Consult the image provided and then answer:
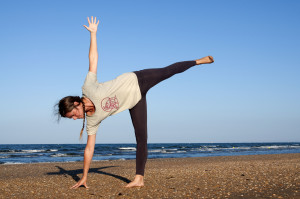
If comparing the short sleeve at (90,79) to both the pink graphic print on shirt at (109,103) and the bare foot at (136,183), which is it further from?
the bare foot at (136,183)

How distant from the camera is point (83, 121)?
4.81m

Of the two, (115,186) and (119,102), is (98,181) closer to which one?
(115,186)

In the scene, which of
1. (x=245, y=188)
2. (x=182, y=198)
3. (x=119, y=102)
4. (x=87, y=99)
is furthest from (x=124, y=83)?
(x=245, y=188)

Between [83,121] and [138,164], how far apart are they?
1323 mm

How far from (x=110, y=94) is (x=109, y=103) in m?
0.14

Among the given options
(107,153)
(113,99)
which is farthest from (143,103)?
(107,153)

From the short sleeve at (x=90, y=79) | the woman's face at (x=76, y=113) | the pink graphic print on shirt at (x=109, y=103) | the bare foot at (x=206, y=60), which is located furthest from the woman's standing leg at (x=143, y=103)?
the woman's face at (x=76, y=113)

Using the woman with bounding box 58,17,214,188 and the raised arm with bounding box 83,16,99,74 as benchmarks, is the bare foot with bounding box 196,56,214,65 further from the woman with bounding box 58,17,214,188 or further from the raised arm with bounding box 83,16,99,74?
the raised arm with bounding box 83,16,99,74

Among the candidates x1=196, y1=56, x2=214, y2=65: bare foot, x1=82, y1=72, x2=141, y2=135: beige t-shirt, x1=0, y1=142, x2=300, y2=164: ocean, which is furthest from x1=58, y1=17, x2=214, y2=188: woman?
x1=0, y1=142, x2=300, y2=164: ocean

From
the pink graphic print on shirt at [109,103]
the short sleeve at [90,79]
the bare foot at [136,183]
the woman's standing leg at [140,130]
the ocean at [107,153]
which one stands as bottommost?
the ocean at [107,153]

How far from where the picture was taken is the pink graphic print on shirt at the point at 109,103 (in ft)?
15.3

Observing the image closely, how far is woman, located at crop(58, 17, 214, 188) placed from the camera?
464 centimetres

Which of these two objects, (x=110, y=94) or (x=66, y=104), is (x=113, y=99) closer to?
(x=110, y=94)

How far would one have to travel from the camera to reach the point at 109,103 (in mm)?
4680
